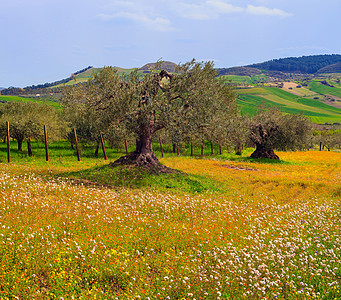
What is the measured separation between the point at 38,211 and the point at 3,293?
5604mm

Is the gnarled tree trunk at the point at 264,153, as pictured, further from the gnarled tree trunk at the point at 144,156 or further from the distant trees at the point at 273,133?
the gnarled tree trunk at the point at 144,156

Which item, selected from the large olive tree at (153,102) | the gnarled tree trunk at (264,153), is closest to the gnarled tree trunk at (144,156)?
the large olive tree at (153,102)

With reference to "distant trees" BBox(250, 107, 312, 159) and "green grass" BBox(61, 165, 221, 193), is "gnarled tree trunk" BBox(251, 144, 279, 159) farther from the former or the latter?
"green grass" BBox(61, 165, 221, 193)

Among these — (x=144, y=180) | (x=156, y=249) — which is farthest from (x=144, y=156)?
(x=156, y=249)

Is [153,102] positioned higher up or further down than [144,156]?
higher up

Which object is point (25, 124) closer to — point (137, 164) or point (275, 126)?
point (137, 164)

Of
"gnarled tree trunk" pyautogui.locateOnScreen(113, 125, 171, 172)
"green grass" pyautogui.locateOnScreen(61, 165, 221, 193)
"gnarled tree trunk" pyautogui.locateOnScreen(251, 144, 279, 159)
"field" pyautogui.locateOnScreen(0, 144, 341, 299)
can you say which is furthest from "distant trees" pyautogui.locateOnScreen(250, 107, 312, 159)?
"field" pyautogui.locateOnScreen(0, 144, 341, 299)

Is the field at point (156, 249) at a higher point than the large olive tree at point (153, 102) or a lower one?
lower

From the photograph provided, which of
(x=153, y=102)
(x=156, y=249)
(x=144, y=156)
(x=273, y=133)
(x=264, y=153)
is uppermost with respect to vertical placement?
(x=153, y=102)

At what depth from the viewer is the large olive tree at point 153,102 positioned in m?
22.4

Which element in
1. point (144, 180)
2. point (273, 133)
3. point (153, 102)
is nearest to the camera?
point (144, 180)

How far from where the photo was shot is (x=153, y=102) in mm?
21562

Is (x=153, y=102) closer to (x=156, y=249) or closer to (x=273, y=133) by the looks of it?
(x=156, y=249)

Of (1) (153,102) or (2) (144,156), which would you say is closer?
(1) (153,102)
